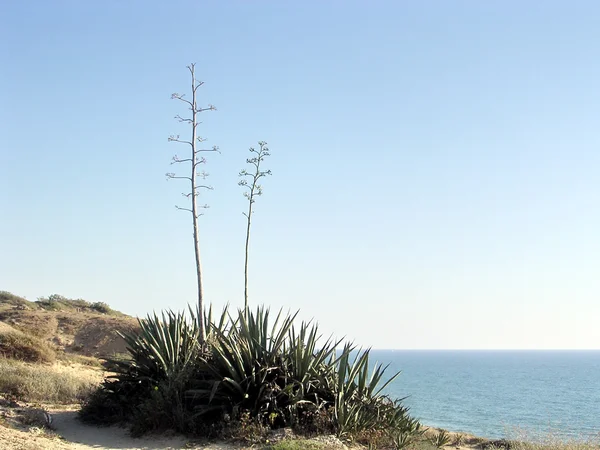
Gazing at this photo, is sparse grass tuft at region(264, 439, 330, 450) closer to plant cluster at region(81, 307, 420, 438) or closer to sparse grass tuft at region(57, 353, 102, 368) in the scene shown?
plant cluster at region(81, 307, 420, 438)

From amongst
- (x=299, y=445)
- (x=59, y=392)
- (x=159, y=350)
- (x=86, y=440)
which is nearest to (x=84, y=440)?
(x=86, y=440)

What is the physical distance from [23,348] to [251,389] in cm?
1498

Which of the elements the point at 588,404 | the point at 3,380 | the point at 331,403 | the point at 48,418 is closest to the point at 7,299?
the point at 3,380

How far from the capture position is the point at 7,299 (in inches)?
1924

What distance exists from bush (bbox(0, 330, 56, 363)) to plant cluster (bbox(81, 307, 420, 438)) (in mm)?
Result: 11147

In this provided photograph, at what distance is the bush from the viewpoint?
73.7 ft

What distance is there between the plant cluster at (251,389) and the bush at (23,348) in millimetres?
11147

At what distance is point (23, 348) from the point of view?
→ 23.0 metres

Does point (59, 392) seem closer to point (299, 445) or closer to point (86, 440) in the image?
point (86, 440)

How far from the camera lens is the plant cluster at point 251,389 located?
11.1 m

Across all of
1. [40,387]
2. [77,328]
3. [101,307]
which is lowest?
[40,387]

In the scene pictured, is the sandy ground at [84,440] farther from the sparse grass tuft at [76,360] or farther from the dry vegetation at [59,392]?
the sparse grass tuft at [76,360]

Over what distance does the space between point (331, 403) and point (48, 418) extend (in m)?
5.45

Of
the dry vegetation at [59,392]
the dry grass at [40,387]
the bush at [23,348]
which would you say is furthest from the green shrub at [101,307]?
the dry grass at [40,387]
